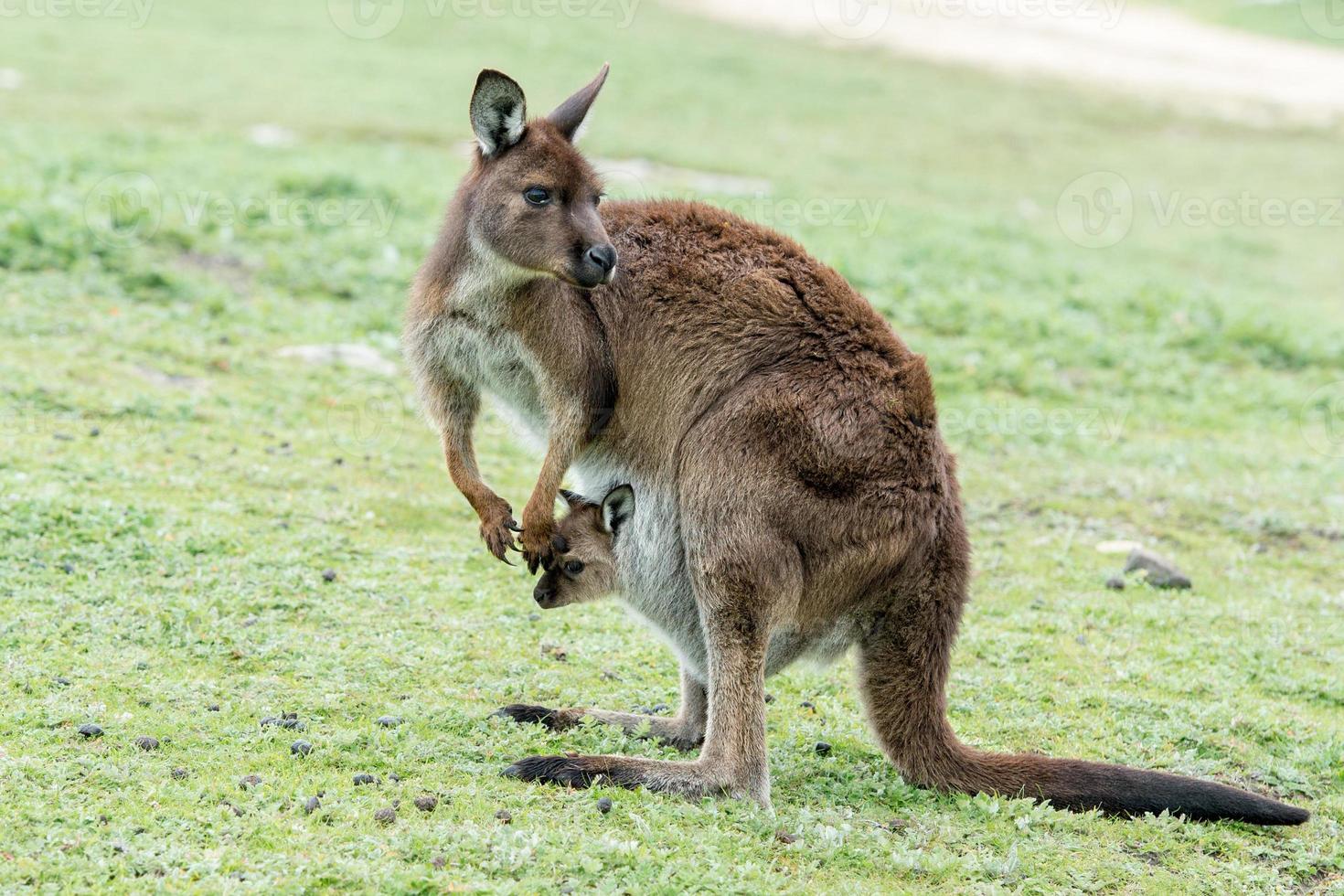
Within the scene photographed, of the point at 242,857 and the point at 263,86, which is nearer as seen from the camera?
the point at 242,857

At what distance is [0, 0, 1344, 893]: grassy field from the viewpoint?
4117 mm

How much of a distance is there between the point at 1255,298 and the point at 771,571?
34.2 feet

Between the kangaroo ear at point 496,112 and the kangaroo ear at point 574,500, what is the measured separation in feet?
4.21

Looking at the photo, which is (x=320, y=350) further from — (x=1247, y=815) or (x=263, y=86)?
(x=263, y=86)

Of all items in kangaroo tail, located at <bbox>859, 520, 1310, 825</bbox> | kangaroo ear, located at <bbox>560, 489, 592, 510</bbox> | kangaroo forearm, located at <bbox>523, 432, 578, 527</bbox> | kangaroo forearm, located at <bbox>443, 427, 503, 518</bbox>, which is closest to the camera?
kangaroo tail, located at <bbox>859, 520, 1310, 825</bbox>

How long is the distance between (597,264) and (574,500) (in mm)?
1024

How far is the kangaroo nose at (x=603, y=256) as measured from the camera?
4.64 meters

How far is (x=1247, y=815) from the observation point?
448 cm

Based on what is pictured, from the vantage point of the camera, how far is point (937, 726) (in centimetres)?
470

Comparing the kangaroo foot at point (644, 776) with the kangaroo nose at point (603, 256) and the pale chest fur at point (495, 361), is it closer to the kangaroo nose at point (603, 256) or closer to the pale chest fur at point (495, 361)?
the pale chest fur at point (495, 361)

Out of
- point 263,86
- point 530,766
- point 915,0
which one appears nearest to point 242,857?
point 530,766

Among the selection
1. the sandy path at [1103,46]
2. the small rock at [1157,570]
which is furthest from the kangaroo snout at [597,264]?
the sandy path at [1103,46]

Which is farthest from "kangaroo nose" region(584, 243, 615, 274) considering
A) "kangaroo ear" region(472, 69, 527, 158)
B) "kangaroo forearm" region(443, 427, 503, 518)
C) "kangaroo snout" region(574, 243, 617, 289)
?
"kangaroo forearm" region(443, 427, 503, 518)

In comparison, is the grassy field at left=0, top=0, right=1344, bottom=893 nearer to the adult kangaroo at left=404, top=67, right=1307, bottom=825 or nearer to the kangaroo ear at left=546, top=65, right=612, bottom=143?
the adult kangaroo at left=404, top=67, right=1307, bottom=825
